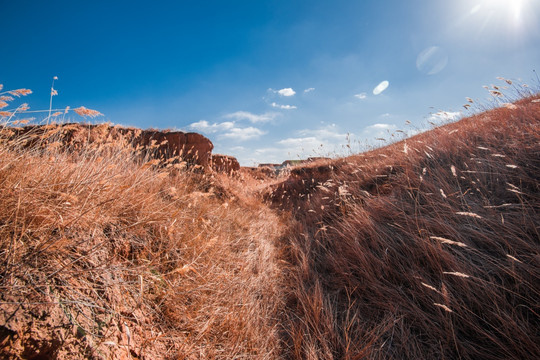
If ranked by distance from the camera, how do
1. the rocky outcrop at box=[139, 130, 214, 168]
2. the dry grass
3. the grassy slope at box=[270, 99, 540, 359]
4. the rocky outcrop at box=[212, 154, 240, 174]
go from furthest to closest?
the rocky outcrop at box=[212, 154, 240, 174] → the rocky outcrop at box=[139, 130, 214, 168] → the grassy slope at box=[270, 99, 540, 359] → the dry grass

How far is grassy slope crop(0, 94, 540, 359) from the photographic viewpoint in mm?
1104

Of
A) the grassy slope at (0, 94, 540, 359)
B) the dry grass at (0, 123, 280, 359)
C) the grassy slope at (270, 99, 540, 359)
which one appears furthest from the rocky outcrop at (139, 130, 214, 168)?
the grassy slope at (270, 99, 540, 359)

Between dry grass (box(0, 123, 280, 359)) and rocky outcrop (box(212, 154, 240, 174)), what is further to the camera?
rocky outcrop (box(212, 154, 240, 174))

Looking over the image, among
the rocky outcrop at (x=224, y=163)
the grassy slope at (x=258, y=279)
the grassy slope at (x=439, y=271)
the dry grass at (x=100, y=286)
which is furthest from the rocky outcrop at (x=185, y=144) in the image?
the grassy slope at (x=439, y=271)

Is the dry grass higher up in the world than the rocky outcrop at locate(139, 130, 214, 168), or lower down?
lower down

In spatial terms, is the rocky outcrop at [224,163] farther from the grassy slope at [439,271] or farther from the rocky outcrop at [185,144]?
the grassy slope at [439,271]

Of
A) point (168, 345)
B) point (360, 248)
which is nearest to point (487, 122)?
point (360, 248)

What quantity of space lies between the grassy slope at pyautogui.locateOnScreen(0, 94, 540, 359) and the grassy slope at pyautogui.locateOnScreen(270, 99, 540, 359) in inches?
0.6

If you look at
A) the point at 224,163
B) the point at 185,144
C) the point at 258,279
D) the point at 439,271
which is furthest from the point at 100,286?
the point at 224,163

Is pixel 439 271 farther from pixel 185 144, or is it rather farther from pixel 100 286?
pixel 185 144

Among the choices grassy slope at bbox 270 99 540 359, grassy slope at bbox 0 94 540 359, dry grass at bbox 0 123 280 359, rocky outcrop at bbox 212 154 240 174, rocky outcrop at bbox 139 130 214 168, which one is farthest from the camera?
rocky outcrop at bbox 212 154 240 174

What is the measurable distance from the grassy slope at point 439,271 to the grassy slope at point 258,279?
0.05 feet

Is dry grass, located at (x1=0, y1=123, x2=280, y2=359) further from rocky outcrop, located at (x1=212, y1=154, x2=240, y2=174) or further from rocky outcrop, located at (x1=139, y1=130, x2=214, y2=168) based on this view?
rocky outcrop, located at (x1=212, y1=154, x2=240, y2=174)

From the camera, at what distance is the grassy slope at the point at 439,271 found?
139cm
